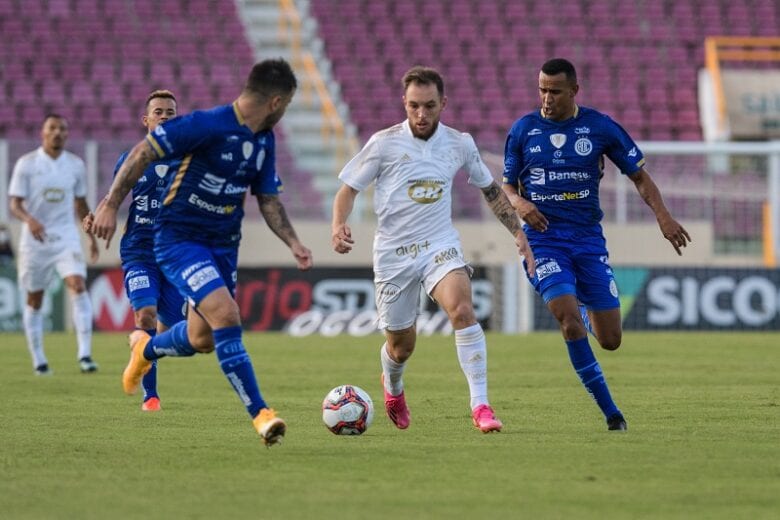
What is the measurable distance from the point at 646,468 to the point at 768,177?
15.7 m

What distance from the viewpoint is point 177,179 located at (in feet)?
25.5

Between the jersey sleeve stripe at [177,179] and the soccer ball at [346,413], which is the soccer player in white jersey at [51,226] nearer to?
the soccer ball at [346,413]

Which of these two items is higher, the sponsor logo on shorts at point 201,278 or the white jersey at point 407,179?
the white jersey at point 407,179

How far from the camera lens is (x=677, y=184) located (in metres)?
21.7

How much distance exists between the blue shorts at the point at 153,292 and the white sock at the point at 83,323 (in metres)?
3.85

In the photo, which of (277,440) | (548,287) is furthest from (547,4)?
(277,440)

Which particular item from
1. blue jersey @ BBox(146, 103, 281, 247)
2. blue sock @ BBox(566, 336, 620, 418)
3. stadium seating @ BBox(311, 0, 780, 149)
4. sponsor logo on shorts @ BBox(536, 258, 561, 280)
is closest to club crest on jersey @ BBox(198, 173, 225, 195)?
blue jersey @ BBox(146, 103, 281, 247)

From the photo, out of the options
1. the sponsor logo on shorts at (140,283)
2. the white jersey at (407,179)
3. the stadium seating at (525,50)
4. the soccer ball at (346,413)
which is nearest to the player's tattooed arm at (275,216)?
the white jersey at (407,179)

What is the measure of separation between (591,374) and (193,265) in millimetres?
2600

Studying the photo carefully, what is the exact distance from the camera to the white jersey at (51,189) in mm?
14375

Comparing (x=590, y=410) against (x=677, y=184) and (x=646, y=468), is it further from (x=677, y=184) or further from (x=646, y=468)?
(x=677, y=184)

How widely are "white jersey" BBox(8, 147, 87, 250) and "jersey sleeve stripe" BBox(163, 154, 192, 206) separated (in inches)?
263

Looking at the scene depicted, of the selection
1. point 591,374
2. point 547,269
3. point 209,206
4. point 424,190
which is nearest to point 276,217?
point 209,206

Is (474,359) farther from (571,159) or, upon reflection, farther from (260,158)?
(260,158)
